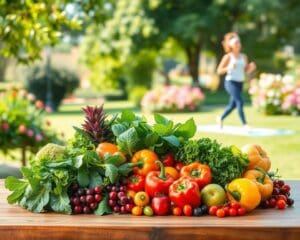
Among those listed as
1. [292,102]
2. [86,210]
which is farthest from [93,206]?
[292,102]

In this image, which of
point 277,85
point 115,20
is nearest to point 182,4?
point 115,20

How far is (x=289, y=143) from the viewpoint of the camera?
12.7 m

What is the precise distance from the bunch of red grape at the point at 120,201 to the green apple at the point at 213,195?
32 centimetres

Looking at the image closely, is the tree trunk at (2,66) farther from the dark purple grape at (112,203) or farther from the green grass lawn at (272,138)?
the dark purple grape at (112,203)

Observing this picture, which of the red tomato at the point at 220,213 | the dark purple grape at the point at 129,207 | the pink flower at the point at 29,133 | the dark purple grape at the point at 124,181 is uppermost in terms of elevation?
the pink flower at the point at 29,133

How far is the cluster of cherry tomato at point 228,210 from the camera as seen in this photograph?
9.64 ft

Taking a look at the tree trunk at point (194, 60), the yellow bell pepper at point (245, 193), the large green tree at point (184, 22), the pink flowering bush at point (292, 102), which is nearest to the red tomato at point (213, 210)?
the yellow bell pepper at point (245, 193)

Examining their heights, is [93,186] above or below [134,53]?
below

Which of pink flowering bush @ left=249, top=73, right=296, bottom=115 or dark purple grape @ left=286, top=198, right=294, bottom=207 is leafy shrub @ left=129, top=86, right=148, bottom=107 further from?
dark purple grape @ left=286, top=198, right=294, bottom=207

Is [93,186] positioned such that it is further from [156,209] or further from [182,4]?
[182,4]

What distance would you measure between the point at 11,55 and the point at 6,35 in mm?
534

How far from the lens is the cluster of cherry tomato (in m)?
2.94

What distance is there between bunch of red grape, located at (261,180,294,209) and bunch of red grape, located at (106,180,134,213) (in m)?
0.61

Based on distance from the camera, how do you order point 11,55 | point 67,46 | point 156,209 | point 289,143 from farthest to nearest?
point 67,46 < point 289,143 < point 11,55 < point 156,209
